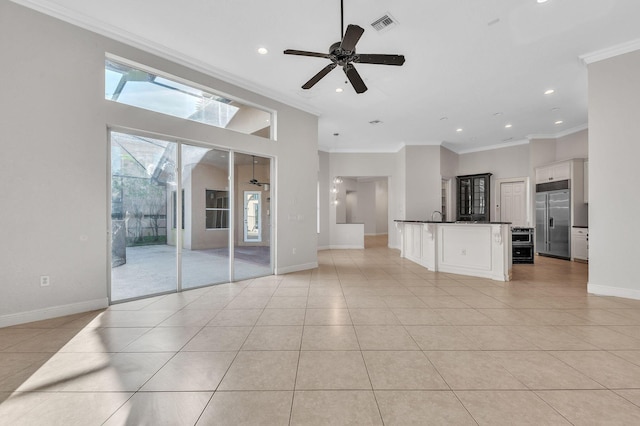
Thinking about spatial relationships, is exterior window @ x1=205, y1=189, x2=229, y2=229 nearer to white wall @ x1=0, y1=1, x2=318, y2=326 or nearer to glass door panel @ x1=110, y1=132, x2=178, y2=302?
glass door panel @ x1=110, y1=132, x2=178, y2=302

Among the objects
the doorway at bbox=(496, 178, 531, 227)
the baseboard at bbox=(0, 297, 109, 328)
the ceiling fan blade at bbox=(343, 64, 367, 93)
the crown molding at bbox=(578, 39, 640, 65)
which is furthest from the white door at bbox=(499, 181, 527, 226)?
the baseboard at bbox=(0, 297, 109, 328)

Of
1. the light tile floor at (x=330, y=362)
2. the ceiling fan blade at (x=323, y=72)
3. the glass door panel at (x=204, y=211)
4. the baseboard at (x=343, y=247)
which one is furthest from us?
the baseboard at (x=343, y=247)

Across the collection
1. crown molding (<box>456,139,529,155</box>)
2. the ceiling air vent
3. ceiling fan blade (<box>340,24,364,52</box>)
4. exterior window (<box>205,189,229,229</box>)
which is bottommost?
exterior window (<box>205,189,229,229</box>)

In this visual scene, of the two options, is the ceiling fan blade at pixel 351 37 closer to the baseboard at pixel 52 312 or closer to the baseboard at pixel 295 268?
the baseboard at pixel 295 268

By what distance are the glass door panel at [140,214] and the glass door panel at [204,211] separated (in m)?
0.27

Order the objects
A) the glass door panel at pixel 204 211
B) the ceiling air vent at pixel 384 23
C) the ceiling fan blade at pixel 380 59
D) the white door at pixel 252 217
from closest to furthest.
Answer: the ceiling fan blade at pixel 380 59, the ceiling air vent at pixel 384 23, the glass door panel at pixel 204 211, the white door at pixel 252 217

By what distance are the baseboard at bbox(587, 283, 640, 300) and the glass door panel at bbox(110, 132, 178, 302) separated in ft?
21.5

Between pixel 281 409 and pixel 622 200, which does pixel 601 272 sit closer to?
pixel 622 200

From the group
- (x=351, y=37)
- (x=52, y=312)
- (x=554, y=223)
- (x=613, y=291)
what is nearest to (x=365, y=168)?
(x=554, y=223)

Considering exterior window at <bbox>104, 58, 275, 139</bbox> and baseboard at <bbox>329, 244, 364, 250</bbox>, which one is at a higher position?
exterior window at <bbox>104, 58, 275, 139</bbox>

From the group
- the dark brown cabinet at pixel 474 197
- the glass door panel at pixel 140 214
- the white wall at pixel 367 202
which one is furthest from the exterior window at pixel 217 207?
the white wall at pixel 367 202

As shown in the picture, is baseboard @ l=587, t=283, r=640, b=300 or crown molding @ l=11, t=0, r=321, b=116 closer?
crown molding @ l=11, t=0, r=321, b=116

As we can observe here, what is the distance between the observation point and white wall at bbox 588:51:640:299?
3719 millimetres

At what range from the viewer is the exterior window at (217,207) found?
4734mm
